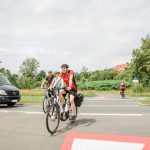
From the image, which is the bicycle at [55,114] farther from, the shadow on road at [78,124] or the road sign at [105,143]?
the road sign at [105,143]

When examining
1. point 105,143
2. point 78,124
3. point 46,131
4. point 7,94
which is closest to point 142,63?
point 7,94

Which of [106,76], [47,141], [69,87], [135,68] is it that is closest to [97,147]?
[47,141]

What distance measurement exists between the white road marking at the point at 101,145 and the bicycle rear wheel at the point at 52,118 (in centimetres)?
594

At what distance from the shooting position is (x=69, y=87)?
9.89 metres

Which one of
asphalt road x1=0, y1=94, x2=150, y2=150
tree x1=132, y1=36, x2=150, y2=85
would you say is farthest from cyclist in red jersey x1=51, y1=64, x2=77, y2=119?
tree x1=132, y1=36, x2=150, y2=85

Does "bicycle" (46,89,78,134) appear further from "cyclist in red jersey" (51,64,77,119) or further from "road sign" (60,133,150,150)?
"road sign" (60,133,150,150)

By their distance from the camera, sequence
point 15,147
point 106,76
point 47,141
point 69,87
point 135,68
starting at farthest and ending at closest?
point 106,76, point 135,68, point 69,87, point 47,141, point 15,147

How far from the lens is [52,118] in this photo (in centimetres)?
907

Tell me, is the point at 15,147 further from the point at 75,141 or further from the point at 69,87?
the point at 75,141

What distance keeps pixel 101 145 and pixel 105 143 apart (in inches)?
1.4

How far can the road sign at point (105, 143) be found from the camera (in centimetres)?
278

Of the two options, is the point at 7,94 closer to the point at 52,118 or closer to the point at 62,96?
the point at 62,96

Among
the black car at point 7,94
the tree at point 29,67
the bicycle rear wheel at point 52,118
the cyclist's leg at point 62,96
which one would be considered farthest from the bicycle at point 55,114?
the tree at point 29,67

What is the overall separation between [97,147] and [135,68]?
57.8 m
